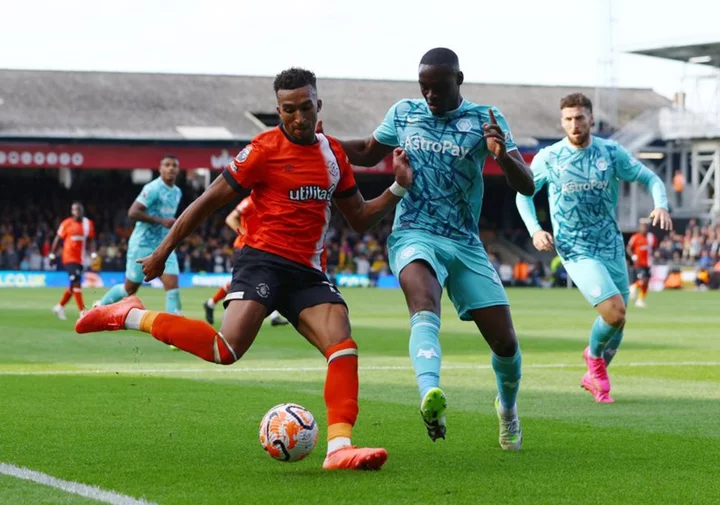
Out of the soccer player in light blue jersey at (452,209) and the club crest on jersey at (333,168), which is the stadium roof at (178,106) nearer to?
the soccer player in light blue jersey at (452,209)

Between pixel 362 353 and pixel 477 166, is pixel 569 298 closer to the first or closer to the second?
pixel 362 353

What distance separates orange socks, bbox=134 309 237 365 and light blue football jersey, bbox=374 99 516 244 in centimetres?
139

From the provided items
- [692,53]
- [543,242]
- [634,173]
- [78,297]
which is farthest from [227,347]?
[692,53]

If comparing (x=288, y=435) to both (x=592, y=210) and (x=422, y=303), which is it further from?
(x=592, y=210)

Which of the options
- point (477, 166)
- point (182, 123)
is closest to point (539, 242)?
point (477, 166)

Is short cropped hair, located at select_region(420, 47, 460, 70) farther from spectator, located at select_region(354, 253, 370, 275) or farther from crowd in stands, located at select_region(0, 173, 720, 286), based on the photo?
spectator, located at select_region(354, 253, 370, 275)

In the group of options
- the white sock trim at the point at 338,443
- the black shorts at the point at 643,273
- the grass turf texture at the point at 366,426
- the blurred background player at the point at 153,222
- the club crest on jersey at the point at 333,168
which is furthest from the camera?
the black shorts at the point at 643,273

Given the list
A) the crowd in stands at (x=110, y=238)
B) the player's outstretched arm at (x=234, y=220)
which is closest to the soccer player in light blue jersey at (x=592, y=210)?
the player's outstretched arm at (x=234, y=220)

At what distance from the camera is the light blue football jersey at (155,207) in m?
18.3

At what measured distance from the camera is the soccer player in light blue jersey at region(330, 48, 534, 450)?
768 cm

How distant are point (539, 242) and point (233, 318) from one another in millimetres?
3404

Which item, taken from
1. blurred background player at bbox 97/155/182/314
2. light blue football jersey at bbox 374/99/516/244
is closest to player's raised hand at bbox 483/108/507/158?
light blue football jersey at bbox 374/99/516/244

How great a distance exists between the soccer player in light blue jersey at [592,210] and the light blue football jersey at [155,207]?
811 centimetres

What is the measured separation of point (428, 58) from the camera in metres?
7.66
